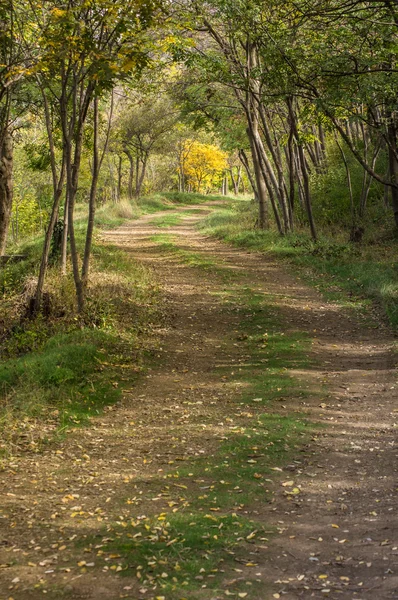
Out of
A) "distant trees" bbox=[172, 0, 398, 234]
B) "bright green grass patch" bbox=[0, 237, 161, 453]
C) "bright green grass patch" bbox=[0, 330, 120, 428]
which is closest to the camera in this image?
"bright green grass patch" bbox=[0, 237, 161, 453]

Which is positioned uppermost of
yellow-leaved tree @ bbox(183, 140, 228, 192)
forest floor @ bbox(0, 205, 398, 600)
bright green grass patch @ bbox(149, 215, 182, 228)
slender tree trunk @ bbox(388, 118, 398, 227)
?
yellow-leaved tree @ bbox(183, 140, 228, 192)

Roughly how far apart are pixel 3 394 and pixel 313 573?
5398mm

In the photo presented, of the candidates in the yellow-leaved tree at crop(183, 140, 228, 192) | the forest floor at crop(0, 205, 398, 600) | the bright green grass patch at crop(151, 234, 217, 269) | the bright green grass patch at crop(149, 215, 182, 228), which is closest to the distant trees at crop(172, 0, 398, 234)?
the bright green grass patch at crop(151, 234, 217, 269)

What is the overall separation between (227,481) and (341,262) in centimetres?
1141

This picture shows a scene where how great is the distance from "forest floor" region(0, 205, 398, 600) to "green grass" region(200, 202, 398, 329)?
1.66m

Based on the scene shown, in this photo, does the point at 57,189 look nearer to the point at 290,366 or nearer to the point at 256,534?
the point at 290,366

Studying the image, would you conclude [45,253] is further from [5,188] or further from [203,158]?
[203,158]

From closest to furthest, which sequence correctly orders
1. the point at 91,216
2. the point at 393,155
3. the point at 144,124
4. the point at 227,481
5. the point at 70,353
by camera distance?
the point at 227,481
the point at 70,353
the point at 91,216
the point at 393,155
the point at 144,124

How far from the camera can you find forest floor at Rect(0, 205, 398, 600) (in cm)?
444

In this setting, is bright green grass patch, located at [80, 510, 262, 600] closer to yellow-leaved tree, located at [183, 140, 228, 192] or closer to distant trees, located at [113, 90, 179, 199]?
distant trees, located at [113, 90, 179, 199]

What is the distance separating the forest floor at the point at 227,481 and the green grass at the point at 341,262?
1.66 m

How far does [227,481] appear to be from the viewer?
6129 mm

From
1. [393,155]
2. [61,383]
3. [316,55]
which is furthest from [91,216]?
[393,155]

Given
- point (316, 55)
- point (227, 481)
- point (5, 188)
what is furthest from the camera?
point (5, 188)
